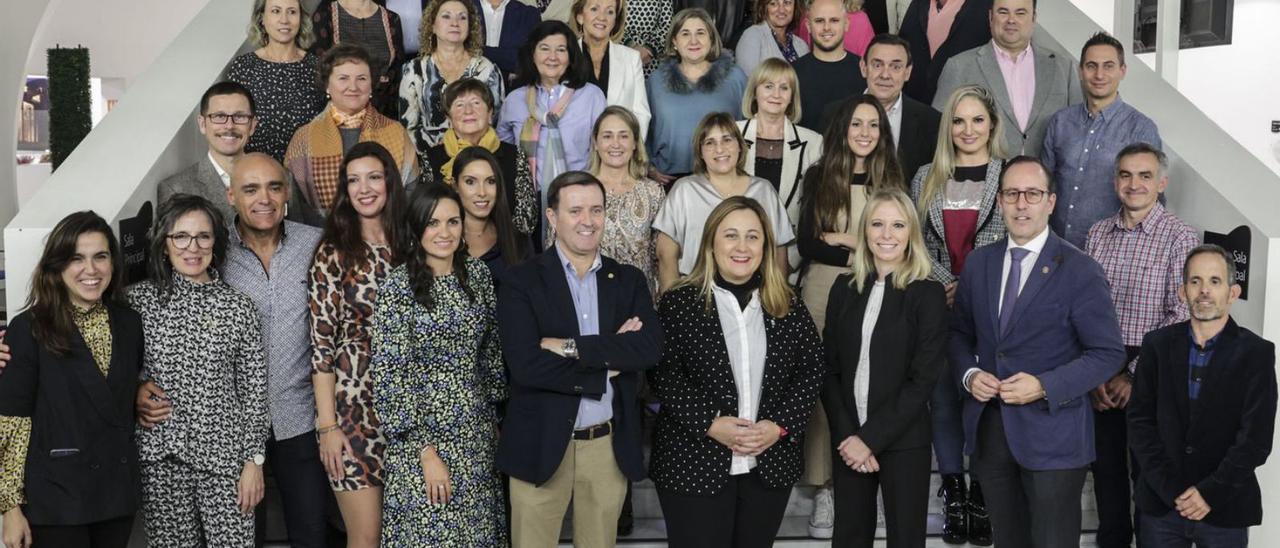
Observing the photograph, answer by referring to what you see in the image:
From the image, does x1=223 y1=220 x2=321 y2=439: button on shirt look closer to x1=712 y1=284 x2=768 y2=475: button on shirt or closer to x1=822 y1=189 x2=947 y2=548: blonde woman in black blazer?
x1=712 y1=284 x2=768 y2=475: button on shirt

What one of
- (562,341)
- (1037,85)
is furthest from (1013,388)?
(1037,85)

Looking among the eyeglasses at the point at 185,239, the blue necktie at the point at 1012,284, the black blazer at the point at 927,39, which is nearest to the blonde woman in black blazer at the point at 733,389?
the blue necktie at the point at 1012,284

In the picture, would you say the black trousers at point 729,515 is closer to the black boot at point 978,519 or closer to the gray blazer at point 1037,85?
the black boot at point 978,519

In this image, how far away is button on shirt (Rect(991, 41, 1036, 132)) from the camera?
533 cm

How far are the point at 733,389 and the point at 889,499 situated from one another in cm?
65

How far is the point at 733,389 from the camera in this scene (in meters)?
3.80

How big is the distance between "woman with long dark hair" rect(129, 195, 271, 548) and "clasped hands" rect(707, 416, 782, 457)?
4.92ft

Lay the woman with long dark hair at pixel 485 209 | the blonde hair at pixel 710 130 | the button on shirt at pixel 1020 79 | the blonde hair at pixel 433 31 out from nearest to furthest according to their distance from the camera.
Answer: the woman with long dark hair at pixel 485 209
the blonde hair at pixel 710 130
the blonde hair at pixel 433 31
the button on shirt at pixel 1020 79

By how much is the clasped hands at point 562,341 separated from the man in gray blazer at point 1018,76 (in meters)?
2.27

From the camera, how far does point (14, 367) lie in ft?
11.5

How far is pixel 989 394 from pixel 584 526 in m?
1.41

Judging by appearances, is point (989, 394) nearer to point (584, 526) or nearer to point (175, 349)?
point (584, 526)

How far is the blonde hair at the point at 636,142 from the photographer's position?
470cm

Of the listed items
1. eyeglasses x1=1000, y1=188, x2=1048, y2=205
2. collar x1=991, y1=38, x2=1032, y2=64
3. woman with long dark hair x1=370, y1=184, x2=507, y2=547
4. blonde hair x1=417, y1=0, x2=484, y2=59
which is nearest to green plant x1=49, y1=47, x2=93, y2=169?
blonde hair x1=417, y1=0, x2=484, y2=59
